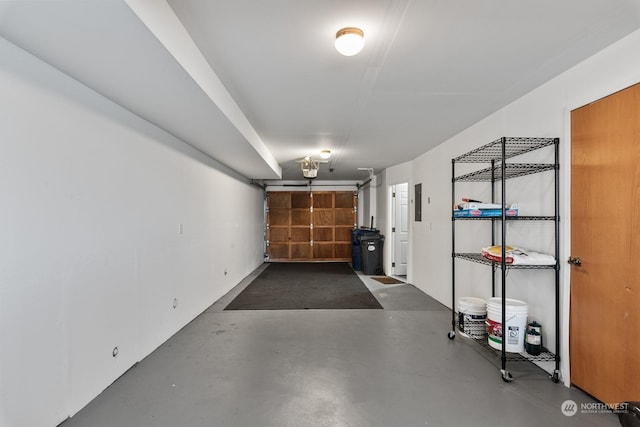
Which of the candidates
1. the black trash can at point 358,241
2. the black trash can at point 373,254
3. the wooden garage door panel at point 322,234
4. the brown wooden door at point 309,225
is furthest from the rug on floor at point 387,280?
the wooden garage door panel at point 322,234

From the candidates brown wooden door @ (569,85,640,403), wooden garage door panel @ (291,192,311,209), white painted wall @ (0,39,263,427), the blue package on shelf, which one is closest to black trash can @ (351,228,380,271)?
wooden garage door panel @ (291,192,311,209)

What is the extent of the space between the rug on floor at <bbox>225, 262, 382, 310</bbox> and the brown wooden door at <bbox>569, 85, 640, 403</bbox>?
2484 mm

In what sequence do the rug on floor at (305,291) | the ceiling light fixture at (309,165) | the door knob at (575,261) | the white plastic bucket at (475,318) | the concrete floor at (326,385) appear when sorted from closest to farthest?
the concrete floor at (326,385)
the door knob at (575,261)
the white plastic bucket at (475,318)
the rug on floor at (305,291)
the ceiling light fixture at (309,165)

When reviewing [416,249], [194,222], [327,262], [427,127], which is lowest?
[327,262]

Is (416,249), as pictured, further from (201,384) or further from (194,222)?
(201,384)

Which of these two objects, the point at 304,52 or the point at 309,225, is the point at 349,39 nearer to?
the point at 304,52

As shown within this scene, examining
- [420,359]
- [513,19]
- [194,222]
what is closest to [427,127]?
[513,19]

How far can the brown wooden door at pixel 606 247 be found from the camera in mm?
1880

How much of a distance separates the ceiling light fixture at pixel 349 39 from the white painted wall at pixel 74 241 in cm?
169

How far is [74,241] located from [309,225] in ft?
23.6

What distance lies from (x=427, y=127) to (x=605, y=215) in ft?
6.77

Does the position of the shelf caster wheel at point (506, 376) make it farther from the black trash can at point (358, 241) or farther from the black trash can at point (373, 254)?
the black trash can at point (358, 241)

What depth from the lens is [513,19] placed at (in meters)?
1.73

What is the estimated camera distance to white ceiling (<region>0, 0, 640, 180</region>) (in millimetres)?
1534
